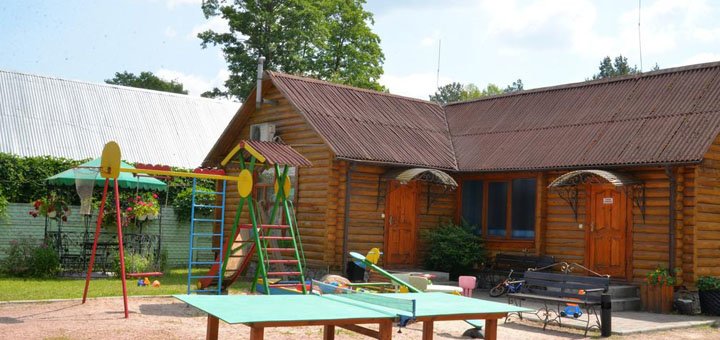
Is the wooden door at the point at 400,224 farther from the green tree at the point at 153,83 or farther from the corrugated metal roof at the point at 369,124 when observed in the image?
the green tree at the point at 153,83

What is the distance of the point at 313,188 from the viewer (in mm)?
18391

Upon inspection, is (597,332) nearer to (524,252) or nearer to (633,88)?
(524,252)

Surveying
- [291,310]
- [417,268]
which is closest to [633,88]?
[417,268]

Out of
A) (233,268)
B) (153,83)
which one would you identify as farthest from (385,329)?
(153,83)

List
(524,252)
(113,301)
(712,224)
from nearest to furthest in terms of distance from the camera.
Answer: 1. (113,301)
2. (712,224)
3. (524,252)

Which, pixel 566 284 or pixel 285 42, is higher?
pixel 285 42

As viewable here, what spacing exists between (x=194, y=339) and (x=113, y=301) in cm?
412

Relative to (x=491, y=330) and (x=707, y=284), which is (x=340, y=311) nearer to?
(x=491, y=330)

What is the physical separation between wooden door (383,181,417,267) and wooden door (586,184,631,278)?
14.2 ft

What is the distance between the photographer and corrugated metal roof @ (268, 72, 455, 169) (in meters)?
18.2

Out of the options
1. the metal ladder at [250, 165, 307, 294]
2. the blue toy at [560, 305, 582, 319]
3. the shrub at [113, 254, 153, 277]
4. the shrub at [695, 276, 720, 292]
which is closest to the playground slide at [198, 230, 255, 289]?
the metal ladder at [250, 165, 307, 294]

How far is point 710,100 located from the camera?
1661 cm

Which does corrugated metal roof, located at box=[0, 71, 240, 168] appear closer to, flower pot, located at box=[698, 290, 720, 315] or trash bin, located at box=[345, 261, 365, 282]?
trash bin, located at box=[345, 261, 365, 282]

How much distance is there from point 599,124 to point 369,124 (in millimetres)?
5635
